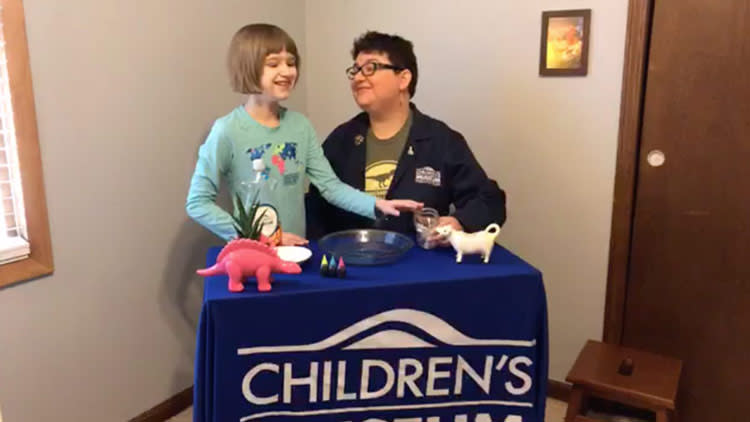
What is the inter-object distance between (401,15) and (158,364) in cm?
158

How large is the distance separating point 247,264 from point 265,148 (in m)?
0.44

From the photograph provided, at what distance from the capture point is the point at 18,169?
1608mm

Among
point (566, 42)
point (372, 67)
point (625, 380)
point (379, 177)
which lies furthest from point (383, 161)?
point (625, 380)

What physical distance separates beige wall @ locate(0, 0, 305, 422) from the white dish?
27.0 inches

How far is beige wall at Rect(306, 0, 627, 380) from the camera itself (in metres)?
2.08

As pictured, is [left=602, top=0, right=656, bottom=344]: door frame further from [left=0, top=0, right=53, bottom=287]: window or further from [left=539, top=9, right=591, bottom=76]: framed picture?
[left=0, top=0, right=53, bottom=287]: window

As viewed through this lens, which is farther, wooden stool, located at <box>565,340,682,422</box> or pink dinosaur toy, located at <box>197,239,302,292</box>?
wooden stool, located at <box>565,340,682,422</box>

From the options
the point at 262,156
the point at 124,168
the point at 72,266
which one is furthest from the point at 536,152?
the point at 72,266

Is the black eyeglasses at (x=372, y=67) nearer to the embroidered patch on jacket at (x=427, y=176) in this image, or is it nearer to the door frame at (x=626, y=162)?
the embroidered patch on jacket at (x=427, y=176)

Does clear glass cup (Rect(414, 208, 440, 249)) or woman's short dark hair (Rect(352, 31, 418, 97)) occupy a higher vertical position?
woman's short dark hair (Rect(352, 31, 418, 97))

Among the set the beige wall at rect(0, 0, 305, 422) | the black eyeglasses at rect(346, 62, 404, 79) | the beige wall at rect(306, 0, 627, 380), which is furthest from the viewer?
the beige wall at rect(306, 0, 627, 380)

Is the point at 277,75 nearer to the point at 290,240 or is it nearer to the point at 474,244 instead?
the point at 290,240

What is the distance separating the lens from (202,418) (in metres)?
1.35

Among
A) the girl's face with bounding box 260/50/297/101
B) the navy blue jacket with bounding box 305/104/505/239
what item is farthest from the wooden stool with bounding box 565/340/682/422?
the girl's face with bounding box 260/50/297/101
